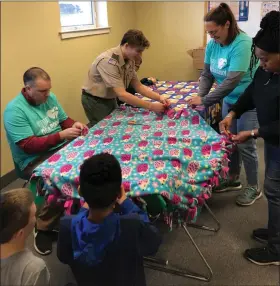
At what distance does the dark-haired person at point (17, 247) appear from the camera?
0.90 metres

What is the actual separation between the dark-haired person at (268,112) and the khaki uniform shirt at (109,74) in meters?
0.79

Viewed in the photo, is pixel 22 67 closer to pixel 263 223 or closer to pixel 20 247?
pixel 20 247

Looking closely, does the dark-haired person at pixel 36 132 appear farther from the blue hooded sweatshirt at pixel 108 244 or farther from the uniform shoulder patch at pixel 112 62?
the blue hooded sweatshirt at pixel 108 244

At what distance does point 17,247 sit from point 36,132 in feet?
3.42

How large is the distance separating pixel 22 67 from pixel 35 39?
1.01 feet

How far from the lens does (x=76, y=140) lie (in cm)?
174

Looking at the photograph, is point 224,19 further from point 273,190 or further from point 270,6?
point 270,6

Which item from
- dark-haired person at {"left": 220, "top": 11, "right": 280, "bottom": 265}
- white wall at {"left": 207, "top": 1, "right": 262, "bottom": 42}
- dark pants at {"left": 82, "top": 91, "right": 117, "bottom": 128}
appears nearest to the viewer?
dark-haired person at {"left": 220, "top": 11, "right": 280, "bottom": 265}

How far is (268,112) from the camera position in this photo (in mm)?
1467

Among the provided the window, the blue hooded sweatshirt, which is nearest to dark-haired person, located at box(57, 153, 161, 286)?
the blue hooded sweatshirt

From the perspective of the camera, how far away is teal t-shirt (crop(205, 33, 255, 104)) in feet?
6.25

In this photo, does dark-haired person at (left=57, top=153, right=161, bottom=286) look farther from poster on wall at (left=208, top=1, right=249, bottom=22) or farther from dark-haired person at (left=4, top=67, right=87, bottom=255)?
poster on wall at (left=208, top=1, right=249, bottom=22)

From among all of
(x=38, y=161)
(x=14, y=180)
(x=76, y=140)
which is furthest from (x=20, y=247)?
(x=14, y=180)

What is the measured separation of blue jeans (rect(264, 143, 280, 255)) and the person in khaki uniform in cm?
81
